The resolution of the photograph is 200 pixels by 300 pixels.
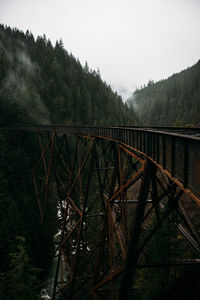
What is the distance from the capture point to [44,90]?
44.1 m

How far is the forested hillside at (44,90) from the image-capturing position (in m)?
29.3

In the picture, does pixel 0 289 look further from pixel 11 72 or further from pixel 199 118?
pixel 199 118

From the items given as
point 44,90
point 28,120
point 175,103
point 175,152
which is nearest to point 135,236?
point 175,152

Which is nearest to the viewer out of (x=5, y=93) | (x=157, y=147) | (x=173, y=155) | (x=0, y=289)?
(x=173, y=155)

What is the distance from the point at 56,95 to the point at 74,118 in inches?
270

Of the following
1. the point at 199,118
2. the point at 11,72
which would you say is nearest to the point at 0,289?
the point at 11,72

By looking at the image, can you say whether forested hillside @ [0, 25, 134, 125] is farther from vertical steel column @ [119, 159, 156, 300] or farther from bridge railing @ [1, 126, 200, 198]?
vertical steel column @ [119, 159, 156, 300]

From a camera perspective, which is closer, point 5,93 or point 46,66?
point 5,93

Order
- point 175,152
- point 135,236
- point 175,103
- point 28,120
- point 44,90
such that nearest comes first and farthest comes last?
point 175,152 < point 135,236 < point 28,120 < point 44,90 < point 175,103

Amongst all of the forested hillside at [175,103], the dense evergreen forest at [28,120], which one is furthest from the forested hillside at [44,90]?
the forested hillside at [175,103]

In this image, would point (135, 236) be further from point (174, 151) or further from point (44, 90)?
point (44, 90)

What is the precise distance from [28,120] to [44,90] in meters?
19.2

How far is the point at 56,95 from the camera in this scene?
1768 inches

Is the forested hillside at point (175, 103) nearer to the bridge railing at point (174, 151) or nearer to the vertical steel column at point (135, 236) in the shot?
the bridge railing at point (174, 151)
